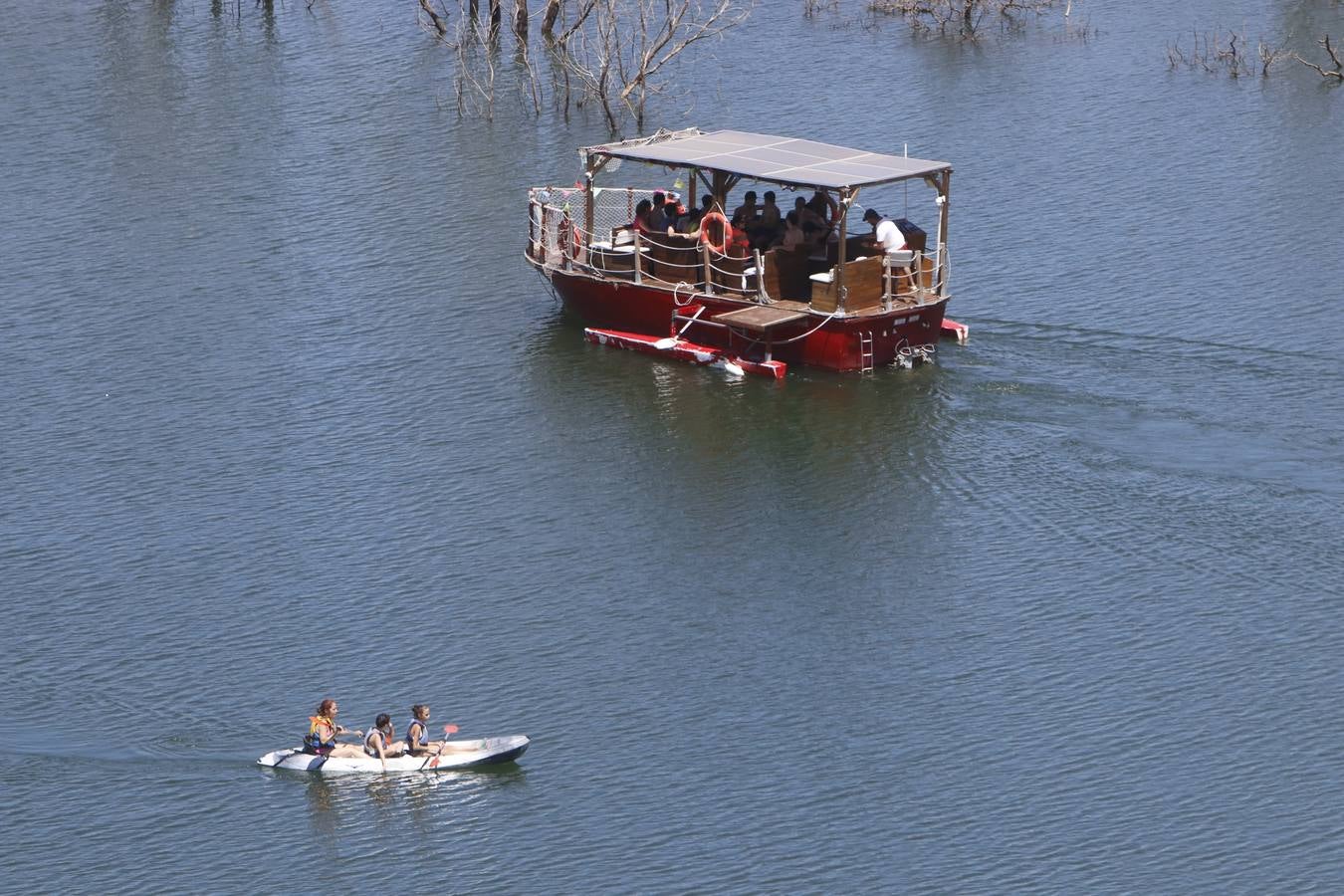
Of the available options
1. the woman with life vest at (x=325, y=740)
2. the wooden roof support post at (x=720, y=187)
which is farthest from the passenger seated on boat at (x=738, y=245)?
the woman with life vest at (x=325, y=740)

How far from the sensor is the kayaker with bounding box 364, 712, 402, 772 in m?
34.2

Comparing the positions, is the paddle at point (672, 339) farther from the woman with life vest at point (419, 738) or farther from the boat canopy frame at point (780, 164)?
the woman with life vest at point (419, 738)

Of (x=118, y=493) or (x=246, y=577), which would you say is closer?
(x=246, y=577)

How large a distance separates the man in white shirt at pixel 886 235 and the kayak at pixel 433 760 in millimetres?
18710

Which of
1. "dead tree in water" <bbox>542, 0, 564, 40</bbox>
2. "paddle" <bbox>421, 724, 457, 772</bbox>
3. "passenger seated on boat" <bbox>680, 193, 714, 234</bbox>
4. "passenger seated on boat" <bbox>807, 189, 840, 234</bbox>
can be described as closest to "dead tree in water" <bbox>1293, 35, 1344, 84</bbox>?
"dead tree in water" <bbox>542, 0, 564, 40</bbox>

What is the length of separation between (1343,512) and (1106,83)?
32895 mm

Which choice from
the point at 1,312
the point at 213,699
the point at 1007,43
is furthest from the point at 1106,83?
the point at 213,699

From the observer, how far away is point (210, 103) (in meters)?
72.1

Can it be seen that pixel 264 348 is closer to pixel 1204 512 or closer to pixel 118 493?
pixel 118 493

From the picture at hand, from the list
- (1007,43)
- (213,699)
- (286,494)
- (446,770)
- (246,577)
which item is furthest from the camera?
(1007,43)

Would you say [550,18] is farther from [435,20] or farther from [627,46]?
[435,20]

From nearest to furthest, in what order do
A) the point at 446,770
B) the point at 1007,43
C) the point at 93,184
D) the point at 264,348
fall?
the point at 446,770 → the point at 264,348 → the point at 93,184 → the point at 1007,43

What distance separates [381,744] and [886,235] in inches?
783

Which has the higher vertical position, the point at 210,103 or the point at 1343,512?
the point at 210,103
